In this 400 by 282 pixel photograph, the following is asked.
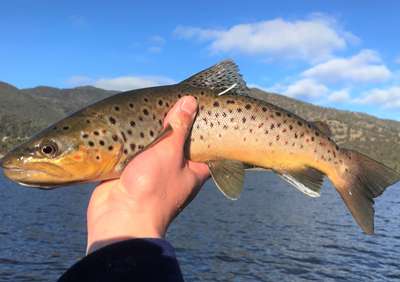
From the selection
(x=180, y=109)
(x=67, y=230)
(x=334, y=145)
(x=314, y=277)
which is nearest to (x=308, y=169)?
(x=334, y=145)

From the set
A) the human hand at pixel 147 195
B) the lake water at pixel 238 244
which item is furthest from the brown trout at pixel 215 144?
the lake water at pixel 238 244

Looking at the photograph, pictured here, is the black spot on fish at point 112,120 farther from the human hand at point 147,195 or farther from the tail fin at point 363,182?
the tail fin at point 363,182

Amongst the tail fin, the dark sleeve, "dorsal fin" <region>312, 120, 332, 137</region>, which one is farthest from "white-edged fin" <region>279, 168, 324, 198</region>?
the dark sleeve

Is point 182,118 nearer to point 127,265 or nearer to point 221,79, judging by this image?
point 221,79

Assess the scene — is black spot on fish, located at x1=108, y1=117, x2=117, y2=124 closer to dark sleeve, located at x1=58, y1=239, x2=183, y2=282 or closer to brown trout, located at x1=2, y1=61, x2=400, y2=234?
brown trout, located at x1=2, y1=61, x2=400, y2=234

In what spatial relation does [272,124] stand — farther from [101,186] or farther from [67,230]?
[67,230]

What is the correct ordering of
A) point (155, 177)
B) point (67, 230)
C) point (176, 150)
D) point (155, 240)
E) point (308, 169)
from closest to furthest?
point (155, 240) → point (155, 177) → point (176, 150) → point (308, 169) → point (67, 230)
